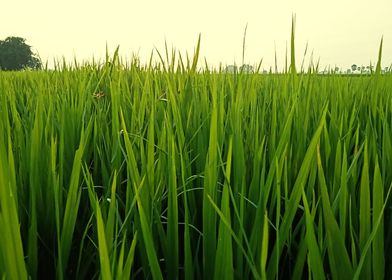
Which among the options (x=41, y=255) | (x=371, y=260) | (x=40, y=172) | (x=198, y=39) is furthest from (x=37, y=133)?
(x=198, y=39)

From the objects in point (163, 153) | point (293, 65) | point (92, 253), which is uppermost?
point (293, 65)

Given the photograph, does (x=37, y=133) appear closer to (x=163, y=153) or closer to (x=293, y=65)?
(x=163, y=153)

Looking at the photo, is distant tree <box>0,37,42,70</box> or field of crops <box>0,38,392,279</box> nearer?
field of crops <box>0,38,392,279</box>

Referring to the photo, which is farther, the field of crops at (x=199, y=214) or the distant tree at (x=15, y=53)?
the distant tree at (x=15, y=53)

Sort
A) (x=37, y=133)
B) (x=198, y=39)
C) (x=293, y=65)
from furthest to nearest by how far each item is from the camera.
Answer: (x=198, y=39) → (x=293, y=65) → (x=37, y=133)

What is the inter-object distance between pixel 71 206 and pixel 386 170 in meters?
0.48

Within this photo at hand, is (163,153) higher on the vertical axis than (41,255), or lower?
higher

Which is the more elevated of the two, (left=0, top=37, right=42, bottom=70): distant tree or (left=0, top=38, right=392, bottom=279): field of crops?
(left=0, top=37, right=42, bottom=70): distant tree

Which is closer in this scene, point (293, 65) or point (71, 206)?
point (71, 206)

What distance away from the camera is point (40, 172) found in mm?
634

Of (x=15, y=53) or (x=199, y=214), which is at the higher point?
(x=15, y=53)

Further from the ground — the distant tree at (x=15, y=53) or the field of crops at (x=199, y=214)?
the distant tree at (x=15, y=53)

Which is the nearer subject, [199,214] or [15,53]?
[199,214]

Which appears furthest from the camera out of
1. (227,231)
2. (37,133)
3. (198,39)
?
(198,39)
